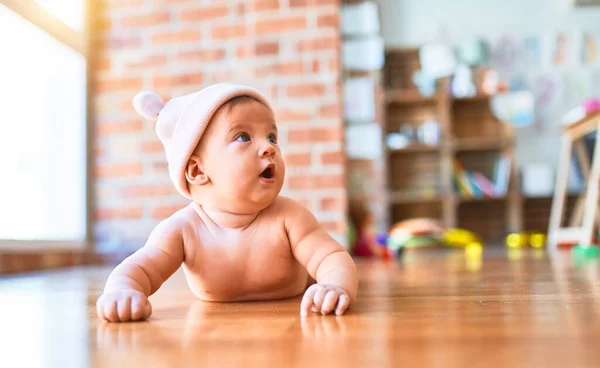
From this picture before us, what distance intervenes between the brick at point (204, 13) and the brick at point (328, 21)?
40 centimetres

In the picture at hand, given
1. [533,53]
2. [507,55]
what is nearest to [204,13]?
[507,55]

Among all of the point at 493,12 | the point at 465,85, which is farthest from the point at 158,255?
the point at 493,12

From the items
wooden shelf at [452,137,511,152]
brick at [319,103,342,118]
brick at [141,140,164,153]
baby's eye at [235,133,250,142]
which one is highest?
wooden shelf at [452,137,511,152]

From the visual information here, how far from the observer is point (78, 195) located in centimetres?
269

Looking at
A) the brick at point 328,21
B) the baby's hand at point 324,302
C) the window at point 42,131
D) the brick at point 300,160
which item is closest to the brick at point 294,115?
the brick at point 300,160

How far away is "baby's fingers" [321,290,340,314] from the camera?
783 millimetres

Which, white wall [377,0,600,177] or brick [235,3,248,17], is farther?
white wall [377,0,600,177]

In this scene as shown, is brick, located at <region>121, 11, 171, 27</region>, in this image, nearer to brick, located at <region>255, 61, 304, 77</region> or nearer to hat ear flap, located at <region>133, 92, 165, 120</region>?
brick, located at <region>255, 61, 304, 77</region>

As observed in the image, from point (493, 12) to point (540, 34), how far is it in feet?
1.48

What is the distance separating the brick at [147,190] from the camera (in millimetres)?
2662

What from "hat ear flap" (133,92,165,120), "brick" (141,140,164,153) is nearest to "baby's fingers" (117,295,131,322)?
"hat ear flap" (133,92,165,120)

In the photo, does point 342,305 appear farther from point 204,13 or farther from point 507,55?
point 507,55

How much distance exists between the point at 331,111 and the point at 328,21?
0.36 metres

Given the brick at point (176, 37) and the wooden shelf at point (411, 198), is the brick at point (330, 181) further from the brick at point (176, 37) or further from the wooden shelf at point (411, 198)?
the wooden shelf at point (411, 198)
